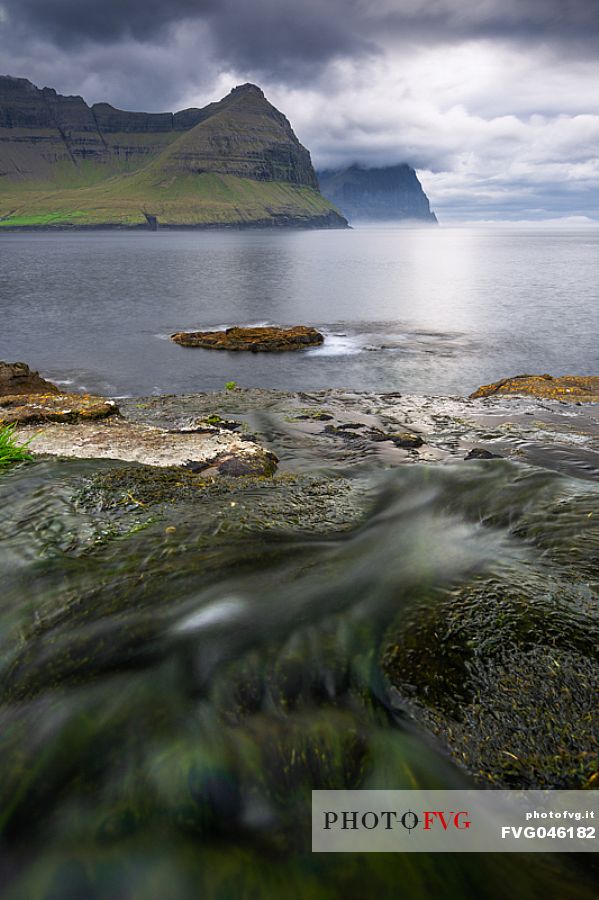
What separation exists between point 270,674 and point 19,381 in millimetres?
21637

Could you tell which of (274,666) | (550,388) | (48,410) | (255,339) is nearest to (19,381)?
(48,410)

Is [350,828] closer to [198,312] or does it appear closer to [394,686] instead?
[394,686]

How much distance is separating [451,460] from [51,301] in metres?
65.5

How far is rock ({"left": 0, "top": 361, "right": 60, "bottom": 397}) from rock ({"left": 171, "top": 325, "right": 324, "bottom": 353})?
19.2 metres

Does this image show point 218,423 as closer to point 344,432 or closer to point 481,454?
point 344,432

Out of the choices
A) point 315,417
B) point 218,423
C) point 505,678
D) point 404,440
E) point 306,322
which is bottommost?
point 306,322

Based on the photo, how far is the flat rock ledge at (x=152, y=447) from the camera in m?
Answer: 12.0

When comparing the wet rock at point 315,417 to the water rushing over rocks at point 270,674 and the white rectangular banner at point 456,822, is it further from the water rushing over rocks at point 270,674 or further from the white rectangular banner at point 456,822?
the white rectangular banner at point 456,822

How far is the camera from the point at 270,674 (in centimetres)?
529

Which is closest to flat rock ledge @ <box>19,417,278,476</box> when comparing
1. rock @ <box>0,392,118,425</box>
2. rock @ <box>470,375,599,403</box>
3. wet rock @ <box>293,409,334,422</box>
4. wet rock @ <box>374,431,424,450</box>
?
rock @ <box>0,392,118,425</box>

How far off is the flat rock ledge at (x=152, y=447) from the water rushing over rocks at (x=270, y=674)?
2.84 metres

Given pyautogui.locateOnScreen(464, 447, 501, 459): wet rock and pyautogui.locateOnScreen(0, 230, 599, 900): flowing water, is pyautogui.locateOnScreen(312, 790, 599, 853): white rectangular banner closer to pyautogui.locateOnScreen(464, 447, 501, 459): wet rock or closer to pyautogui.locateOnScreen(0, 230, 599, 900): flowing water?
pyautogui.locateOnScreen(0, 230, 599, 900): flowing water

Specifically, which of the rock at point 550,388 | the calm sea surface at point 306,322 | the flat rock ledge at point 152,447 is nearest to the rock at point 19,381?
the calm sea surface at point 306,322

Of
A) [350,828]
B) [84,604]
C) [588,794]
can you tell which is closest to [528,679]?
[588,794]
